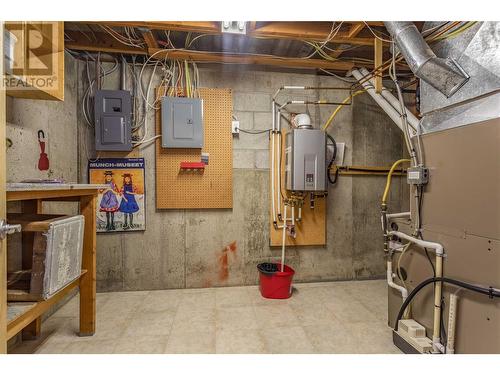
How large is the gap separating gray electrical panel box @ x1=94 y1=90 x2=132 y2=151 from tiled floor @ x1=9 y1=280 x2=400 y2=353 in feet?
5.23

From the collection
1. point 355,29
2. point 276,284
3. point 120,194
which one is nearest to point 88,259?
point 120,194

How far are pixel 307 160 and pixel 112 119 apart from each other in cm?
203

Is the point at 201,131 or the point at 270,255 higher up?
the point at 201,131

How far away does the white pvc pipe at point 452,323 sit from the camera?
4.68 feet

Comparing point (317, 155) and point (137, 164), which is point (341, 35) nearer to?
point (317, 155)

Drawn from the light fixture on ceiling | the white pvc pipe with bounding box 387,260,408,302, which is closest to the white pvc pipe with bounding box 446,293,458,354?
the white pvc pipe with bounding box 387,260,408,302

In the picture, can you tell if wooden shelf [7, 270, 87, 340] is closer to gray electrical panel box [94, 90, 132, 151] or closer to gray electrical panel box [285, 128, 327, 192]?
gray electrical panel box [94, 90, 132, 151]

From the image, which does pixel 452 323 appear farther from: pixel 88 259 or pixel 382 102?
pixel 88 259

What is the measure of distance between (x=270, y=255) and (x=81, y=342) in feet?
6.12

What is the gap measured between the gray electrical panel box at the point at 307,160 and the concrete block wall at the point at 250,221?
1.45 ft

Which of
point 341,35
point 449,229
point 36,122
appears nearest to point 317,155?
point 341,35

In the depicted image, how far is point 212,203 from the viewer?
9.12 ft

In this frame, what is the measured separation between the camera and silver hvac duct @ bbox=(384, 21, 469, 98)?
58.7 inches

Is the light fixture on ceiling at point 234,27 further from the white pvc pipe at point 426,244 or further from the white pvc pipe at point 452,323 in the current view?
the white pvc pipe at point 452,323
